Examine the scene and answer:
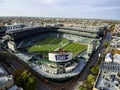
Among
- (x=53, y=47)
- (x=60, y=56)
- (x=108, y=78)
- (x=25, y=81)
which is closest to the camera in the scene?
(x=108, y=78)

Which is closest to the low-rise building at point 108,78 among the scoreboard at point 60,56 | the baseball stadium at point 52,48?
the baseball stadium at point 52,48

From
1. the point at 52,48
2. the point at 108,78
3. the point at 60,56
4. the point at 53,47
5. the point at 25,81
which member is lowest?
the point at 25,81

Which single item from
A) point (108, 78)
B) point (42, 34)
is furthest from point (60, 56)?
point (42, 34)

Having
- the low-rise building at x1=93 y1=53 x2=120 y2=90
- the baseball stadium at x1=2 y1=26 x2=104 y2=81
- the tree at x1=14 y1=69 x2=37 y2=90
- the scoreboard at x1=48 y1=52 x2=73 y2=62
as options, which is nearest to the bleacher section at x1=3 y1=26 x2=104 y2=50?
the baseball stadium at x1=2 y1=26 x2=104 y2=81

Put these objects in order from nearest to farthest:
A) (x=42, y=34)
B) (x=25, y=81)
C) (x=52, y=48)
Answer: (x=25, y=81) < (x=52, y=48) < (x=42, y=34)

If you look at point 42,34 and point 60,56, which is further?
point 42,34

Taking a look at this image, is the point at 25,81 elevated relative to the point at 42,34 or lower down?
lower down

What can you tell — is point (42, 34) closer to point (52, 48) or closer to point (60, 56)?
point (52, 48)

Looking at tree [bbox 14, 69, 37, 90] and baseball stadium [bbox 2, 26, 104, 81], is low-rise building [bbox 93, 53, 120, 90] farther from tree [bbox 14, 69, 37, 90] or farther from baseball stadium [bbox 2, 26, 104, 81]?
tree [bbox 14, 69, 37, 90]

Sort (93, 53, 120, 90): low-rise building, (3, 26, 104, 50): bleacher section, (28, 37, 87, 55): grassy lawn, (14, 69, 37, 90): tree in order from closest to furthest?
(93, 53, 120, 90): low-rise building → (14, 69, 37, 90): tree → (28, 37, 87, 55): grassy lawn → (3, 26, 104, 50): bleacher section

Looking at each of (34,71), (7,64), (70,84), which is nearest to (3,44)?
(7,64)

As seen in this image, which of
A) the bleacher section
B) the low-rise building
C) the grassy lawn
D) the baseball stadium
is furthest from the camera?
the bleacher section
